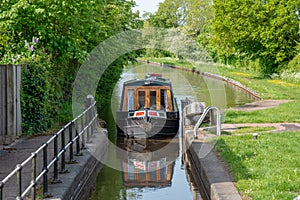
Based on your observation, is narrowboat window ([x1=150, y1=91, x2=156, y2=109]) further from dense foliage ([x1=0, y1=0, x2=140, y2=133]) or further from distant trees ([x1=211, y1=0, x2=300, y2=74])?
distant trees ([x1=211, y1=0, x2=300, y2=74])

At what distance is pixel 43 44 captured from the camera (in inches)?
697

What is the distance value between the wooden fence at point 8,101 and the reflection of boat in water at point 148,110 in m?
5.21

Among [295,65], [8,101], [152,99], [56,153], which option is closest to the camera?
[56,153]

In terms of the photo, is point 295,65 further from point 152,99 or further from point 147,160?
point 147,160

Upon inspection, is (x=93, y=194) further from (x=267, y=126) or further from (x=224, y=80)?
(x=224, y=80)

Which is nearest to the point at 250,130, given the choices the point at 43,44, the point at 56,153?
the point at 43,44

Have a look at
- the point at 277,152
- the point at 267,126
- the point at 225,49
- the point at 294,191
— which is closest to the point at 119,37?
the point at 267,126

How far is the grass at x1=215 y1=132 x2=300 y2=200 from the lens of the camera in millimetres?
9992

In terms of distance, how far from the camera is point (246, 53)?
54406mm

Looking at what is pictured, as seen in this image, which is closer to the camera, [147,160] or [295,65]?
[147,160]

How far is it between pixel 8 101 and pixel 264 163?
246 inches

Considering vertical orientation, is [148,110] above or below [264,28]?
below

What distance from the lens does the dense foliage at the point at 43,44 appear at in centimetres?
1584

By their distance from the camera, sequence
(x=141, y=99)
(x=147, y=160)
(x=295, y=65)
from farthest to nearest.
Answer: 1. (x=295, y=65)
2. (x=141, y=99)
3. (x=147, y=160)
